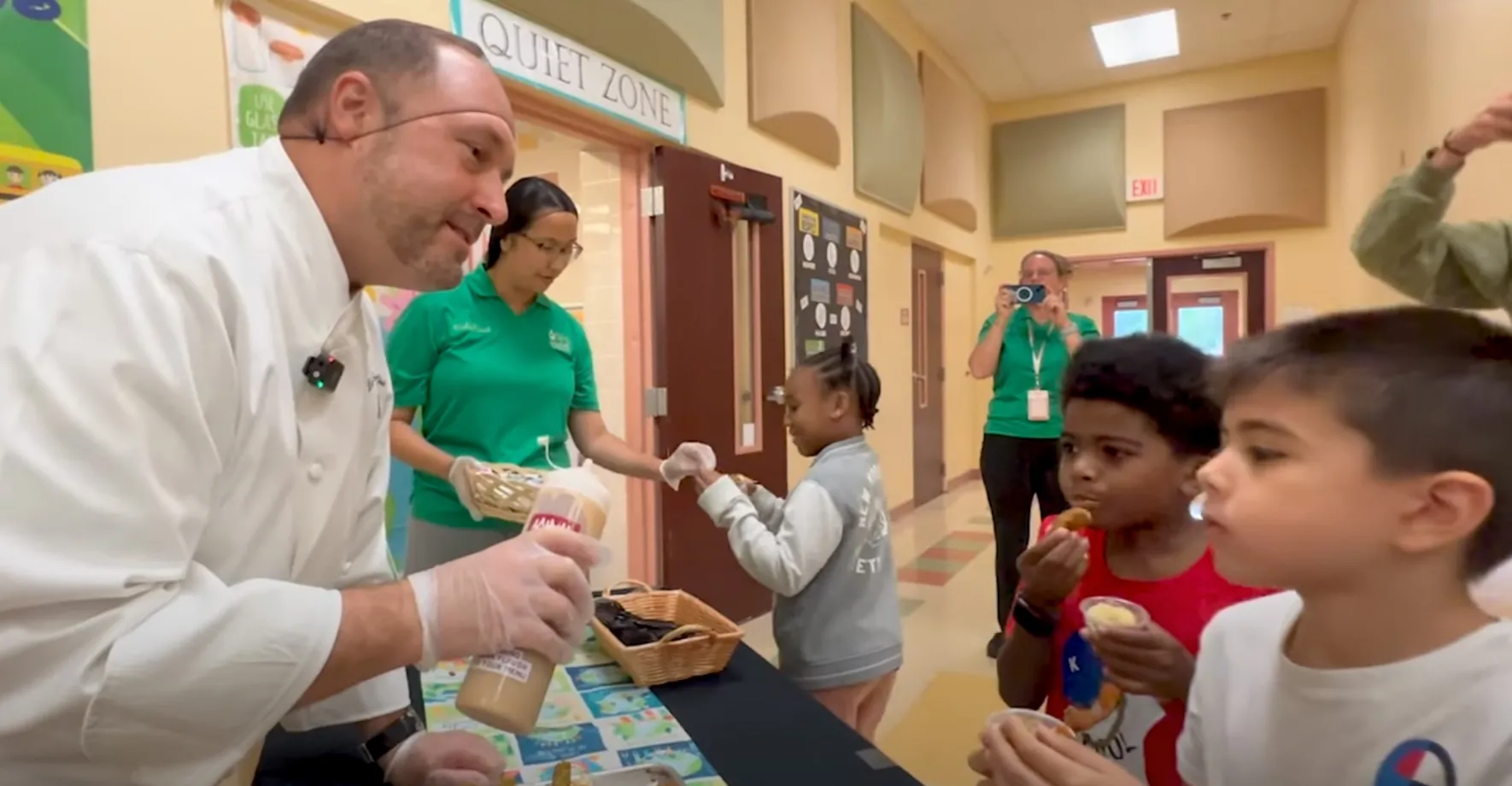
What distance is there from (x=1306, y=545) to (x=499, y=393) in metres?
1.64

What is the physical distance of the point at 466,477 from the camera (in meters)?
1.66

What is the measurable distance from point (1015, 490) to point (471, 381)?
7.51 feet

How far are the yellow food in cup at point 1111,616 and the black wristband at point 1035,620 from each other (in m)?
0.17

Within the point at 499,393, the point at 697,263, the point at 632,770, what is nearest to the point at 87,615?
the point at 632,770

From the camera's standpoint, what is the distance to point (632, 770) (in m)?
1.02

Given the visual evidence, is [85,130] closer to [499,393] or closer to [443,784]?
[499,393]

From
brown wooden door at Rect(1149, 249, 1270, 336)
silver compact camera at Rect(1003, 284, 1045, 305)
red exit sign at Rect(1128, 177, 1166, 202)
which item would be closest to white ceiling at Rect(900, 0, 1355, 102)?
red exit sign at Rect(1128, 177, 1166, 202)

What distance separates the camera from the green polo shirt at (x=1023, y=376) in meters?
3.38

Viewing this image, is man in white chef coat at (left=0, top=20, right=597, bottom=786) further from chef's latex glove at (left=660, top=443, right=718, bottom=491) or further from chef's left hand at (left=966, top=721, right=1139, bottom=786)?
chef's latex glove at (left=660, top=443, right=718, bottom=491)

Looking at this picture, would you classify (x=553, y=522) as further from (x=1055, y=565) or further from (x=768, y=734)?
(x=1055, y=565)

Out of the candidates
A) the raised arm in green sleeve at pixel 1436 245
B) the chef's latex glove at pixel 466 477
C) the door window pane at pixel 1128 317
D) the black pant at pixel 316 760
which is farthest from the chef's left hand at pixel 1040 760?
the door window pane at pixel 1128 317

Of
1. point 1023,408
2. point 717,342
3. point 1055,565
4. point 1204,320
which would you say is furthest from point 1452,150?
point 1204,320

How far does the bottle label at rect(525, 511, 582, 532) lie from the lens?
34.5 inches

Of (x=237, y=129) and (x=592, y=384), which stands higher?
(x=237, y=129)
